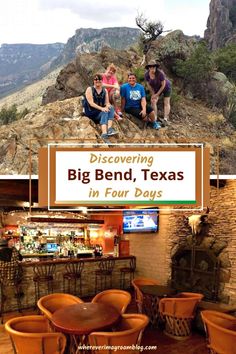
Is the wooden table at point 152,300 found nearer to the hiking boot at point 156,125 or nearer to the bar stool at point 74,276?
Result: the bar stool at point 74,276

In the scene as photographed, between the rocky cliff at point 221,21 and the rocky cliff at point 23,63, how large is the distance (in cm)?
1004

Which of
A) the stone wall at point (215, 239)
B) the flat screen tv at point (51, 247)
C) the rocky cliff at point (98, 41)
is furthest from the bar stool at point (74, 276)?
the rocky cliff at point (98, 41)

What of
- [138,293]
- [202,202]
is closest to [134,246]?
[138,293]

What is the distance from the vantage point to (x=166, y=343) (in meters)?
5.86

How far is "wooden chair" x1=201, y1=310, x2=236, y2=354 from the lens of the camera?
423 cm

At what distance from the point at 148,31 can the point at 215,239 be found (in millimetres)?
6187

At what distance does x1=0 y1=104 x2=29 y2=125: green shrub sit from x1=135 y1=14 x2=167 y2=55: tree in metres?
3.86

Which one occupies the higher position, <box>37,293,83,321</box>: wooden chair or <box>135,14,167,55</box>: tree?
<box>135,14,167,55</box>: tree

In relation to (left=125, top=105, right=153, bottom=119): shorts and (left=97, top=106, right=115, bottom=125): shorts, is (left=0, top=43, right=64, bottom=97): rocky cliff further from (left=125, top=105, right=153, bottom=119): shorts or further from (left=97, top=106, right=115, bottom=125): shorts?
(left=97, top=106, right=115, bottom=125): shorts

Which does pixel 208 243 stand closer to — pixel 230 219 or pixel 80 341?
pixel 230 219

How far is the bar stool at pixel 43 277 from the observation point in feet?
26.2

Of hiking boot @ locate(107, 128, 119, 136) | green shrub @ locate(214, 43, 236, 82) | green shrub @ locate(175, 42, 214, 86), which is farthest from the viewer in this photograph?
green shrub @ locate(214, 43, 236, 82)

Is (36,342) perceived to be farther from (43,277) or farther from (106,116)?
(106,116)

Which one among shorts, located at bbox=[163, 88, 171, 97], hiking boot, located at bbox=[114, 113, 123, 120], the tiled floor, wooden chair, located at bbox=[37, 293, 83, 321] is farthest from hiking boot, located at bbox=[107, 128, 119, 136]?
the tiled floor
